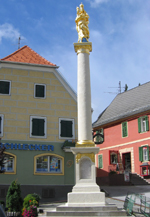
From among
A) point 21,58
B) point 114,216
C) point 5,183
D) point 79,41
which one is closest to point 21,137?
point 5,183

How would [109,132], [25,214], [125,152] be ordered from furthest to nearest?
1. [109,132]
2. [125,152]
3. [25,214]

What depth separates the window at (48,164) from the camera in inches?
928

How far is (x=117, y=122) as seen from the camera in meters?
37.1

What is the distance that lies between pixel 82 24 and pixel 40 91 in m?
7.54

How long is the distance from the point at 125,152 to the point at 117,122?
3.69m

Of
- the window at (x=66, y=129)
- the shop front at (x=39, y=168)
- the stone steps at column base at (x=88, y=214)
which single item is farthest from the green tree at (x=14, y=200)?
the window at (x=66, y=129)

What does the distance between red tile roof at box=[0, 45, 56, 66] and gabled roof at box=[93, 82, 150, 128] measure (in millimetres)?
12099

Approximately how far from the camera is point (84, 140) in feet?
56.5

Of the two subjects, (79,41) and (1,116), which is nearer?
(79,41)

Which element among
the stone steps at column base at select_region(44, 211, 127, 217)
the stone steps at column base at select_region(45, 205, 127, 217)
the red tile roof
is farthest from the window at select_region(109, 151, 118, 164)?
the stone steps at column base at select_region(44, 211, 127, 217)

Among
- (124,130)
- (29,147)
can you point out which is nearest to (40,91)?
(29,147)

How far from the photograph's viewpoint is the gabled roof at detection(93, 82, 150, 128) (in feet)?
115

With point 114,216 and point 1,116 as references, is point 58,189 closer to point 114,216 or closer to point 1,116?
point 1,116

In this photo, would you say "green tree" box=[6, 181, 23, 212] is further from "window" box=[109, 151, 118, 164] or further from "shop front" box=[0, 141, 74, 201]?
"window" box=[109, 151, 118, 164]
